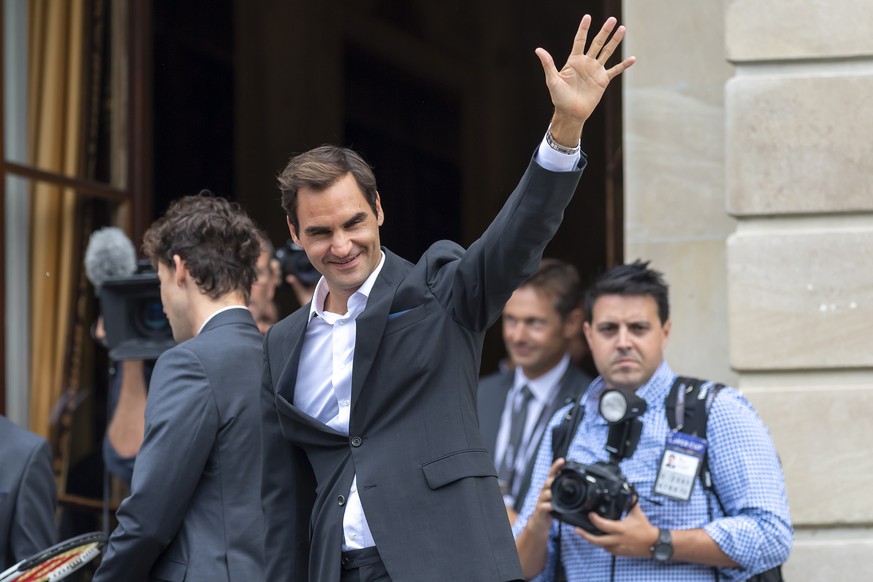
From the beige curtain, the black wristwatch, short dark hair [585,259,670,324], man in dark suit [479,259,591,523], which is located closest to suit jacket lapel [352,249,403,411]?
the black wristwatch

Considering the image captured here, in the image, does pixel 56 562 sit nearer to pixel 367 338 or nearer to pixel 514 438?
pixel 367 338

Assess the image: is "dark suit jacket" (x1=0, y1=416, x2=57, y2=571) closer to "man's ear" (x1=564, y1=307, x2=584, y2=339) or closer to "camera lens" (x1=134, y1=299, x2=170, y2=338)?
"camera lens" (x1=134, y1=299, x2=170, y2=338)

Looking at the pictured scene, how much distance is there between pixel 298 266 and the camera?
5.39 metres

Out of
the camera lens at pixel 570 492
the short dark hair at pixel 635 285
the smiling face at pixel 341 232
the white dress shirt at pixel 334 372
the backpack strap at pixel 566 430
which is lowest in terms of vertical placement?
the camera lens at pixel 570 492

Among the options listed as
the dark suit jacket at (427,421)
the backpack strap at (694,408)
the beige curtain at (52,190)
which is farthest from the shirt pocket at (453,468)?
the beige curtain at (52,190)

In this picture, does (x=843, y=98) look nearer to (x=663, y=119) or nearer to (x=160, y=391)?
(x=663, y=119)

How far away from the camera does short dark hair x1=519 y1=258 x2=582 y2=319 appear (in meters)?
5.70

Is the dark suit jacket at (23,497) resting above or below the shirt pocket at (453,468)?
below

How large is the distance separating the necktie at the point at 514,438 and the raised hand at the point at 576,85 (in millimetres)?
2606

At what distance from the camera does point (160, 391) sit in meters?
3.56

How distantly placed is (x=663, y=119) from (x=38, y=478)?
272 centimetres

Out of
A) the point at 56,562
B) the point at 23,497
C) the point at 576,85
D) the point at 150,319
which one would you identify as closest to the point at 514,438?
the point at 150,319

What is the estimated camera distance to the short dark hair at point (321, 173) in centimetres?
308

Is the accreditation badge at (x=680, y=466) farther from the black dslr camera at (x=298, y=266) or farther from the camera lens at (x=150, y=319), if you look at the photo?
the camera lens at (x=150, y=319)
